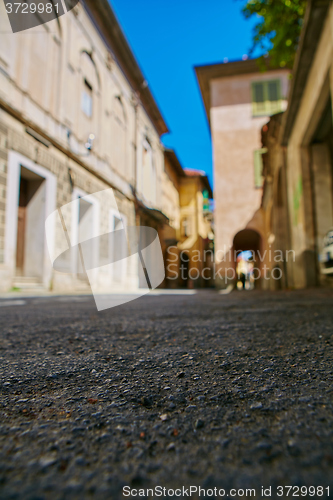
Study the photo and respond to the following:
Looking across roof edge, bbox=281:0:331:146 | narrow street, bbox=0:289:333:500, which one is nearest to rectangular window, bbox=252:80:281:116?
roof edge, bbox=281:0:331:146

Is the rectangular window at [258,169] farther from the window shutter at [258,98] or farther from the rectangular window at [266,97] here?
the window shutter at [258,98]

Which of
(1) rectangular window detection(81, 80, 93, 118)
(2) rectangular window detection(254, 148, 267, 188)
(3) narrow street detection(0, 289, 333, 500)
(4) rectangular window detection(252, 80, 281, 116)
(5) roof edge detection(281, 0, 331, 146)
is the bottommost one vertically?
(3) narrow street detection(0, 289, 333, 500)

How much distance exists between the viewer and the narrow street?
0.34 meters

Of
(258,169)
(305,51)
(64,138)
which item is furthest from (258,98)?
(305,51)

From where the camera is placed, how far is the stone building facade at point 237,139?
43.7 feet

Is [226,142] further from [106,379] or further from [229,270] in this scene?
[106,379]

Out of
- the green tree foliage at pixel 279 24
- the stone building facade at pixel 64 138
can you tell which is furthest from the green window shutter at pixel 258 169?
the green tree foliage at pixel 279 24

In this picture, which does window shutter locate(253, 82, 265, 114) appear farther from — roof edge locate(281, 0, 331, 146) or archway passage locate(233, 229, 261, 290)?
roof edge locate(281, 0, 331, 146)

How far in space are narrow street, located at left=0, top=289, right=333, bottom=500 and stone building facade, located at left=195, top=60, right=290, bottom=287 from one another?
12.1 m

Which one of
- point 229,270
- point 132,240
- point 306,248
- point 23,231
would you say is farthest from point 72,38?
point 229,270

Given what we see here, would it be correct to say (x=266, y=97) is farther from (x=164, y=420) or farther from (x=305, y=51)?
(x=164, y=420)

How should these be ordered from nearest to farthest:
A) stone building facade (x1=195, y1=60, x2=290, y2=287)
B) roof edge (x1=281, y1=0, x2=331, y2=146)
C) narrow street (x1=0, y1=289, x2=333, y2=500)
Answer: narrow street (x1=0, y1=289, x2=333, y2=500)
roof edge (x1=281, y1=0, x2=331, y2=146)
stone building facade (x1=195, y1=60, x2=290, y2=287)

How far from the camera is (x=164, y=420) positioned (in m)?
0.49

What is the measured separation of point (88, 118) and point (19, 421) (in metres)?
10.7
